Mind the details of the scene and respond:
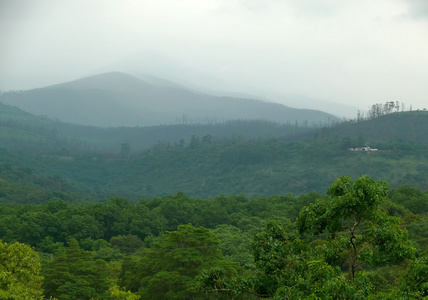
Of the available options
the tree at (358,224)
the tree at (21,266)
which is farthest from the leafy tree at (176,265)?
the tree at (358,224)

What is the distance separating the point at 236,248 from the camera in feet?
177

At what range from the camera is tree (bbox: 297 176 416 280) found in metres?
13.7

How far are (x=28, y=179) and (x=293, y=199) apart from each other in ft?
303

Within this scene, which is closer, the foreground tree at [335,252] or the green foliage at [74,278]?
→ the foreground tree at [335,252]

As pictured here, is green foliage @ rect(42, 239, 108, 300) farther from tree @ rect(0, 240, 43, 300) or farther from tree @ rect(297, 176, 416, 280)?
tree @ rect(297, 176, 416, 280)

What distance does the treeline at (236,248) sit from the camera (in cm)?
1375

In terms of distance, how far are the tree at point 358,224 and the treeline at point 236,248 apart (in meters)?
0.03

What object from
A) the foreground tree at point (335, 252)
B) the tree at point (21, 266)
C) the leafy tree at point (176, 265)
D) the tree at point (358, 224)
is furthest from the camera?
the leafy tree at point (176, 265)

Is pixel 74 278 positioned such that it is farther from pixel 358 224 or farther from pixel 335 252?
pixel 358 224

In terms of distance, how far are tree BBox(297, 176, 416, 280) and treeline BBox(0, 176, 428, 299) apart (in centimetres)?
3

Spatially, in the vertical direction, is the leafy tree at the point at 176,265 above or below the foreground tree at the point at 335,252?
below

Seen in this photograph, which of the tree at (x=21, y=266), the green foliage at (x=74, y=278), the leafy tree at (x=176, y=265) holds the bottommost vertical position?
the green foliage at (x=74, y=278)

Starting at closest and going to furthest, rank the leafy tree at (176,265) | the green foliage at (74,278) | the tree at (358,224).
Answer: the tree at (358,224) < the leafy tree at (176,265) < the green foliage at (74,278)

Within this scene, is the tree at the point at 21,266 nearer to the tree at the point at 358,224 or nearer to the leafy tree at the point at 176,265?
the leafy tree at the point at 176,265
